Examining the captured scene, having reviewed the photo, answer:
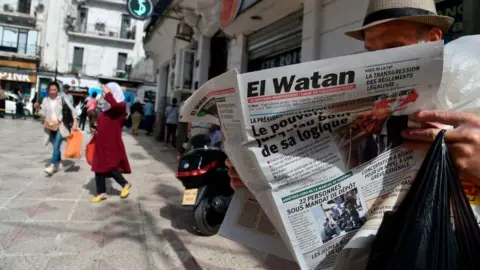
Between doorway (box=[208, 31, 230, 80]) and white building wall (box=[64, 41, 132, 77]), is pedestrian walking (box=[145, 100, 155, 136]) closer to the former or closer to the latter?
doorway (box=[208, 31, 230, 80])

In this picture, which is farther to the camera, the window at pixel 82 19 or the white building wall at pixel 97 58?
the window at pixel 82 19

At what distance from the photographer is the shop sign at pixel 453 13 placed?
8.99ft

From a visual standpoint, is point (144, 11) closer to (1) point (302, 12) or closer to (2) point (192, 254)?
(1) point (302, 12)

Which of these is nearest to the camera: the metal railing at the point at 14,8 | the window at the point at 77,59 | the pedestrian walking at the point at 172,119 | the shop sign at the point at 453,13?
the shop sign at the point at 453,13

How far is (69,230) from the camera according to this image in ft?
11.3

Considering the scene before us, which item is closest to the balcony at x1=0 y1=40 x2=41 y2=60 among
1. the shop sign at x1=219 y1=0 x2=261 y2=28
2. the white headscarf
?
the shop sign at x1=219 y1=0 x2=261 y2=28

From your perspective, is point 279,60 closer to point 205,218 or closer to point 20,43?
point 205,218

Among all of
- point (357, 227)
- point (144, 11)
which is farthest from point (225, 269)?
point (144, 11)

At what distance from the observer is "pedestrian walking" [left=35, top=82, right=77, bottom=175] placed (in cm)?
577

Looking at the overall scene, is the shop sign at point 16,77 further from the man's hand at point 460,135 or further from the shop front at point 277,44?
the man's hand at point 460,135

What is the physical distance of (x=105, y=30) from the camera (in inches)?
1362

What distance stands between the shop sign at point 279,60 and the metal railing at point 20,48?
30516mm

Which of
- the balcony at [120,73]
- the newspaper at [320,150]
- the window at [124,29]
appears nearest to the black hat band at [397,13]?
the newspaper at [320,150]

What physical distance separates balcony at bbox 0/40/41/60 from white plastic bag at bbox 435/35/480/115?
116 ft
